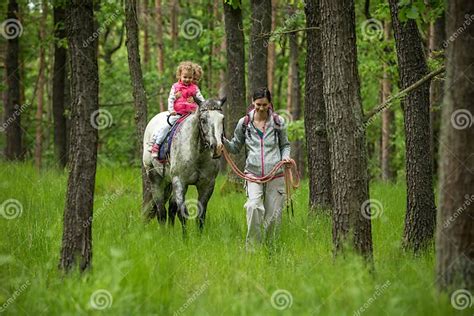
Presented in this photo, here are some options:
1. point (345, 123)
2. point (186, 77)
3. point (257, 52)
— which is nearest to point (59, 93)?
point (257, 52)

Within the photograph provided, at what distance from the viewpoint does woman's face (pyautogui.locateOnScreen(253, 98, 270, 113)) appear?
7.73 m

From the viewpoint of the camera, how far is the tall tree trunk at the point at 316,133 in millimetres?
10172

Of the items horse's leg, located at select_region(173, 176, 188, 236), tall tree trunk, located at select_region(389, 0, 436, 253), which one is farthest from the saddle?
tall tree trunk, located at select_region(389, 0, 436, 253)

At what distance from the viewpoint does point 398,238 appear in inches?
334

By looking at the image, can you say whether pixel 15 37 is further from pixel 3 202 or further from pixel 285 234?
pixel 285 234

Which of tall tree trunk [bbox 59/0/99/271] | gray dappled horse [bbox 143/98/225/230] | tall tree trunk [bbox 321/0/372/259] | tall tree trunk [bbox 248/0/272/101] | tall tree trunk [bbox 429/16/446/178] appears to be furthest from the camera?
tall tree trunk [bbox 429/16/446/178]

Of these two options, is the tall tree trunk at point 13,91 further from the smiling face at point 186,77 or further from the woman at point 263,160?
the woman at point 263,160

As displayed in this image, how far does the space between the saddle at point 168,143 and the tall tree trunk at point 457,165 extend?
16.9ft

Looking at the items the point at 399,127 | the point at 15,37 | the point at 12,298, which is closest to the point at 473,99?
the point at 12,298

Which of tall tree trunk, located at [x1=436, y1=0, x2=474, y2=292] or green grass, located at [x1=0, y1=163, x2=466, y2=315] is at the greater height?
tall tree trunk, located at [x1=436, y1=0, x2=474, y2=292]

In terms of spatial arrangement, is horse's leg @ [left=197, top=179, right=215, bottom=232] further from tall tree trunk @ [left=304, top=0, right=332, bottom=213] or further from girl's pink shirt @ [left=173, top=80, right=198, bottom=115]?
tall tree trunk @ [left=304, top=0, right=332, bottom=213]

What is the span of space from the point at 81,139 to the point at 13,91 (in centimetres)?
1383

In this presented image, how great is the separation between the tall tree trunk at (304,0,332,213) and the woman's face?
2583 mm

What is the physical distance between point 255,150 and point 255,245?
4.22 ft
